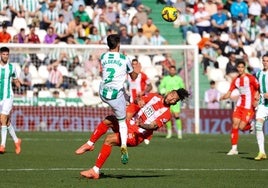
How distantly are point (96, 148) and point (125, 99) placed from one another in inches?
312

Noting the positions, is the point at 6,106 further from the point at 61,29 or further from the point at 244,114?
the point at 61,29

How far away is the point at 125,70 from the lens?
1709 centimetres

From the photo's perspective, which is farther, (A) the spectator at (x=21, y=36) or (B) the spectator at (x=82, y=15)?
(B) the spectator at (x=82, y=15)

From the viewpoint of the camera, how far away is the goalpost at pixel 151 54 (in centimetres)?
3262

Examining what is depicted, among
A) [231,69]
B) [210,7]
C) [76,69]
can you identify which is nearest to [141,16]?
[210,7]

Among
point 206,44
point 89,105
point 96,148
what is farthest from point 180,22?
point 96,148

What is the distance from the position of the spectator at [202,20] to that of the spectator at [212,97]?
407 centimetres

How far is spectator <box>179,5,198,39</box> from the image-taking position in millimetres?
37491

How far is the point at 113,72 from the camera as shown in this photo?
16938mm

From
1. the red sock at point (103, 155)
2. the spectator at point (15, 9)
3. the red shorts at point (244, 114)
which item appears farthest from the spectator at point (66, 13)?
the red sock at point (103, 155)

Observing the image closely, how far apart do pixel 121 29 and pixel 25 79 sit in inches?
190

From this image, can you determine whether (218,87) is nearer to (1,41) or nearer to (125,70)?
(1,41)

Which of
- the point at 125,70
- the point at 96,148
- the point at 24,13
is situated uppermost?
the point at 24,13

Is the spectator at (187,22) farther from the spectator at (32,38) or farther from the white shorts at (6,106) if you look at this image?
the white shorts at (6,106)
